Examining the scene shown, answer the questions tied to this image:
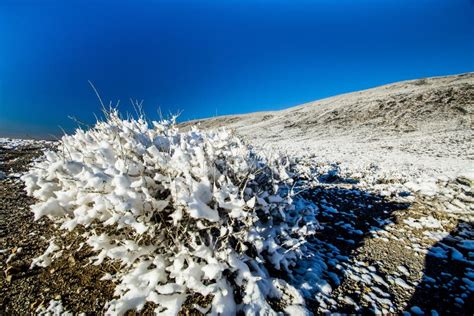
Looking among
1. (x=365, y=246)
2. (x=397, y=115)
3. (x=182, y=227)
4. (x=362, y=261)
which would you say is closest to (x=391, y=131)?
(x=397, y=115)

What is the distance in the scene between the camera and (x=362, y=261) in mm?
3736

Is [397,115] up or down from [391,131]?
up

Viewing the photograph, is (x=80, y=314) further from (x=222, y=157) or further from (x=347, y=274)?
(x=347, y=274)

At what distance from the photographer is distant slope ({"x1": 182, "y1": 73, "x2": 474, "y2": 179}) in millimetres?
11562

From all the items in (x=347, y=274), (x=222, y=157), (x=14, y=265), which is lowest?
(x=347, y=274)

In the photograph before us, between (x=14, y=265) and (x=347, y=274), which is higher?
(x=14, y=265)


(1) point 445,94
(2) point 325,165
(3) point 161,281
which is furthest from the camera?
(1) point 445,94

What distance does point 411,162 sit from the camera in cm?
981

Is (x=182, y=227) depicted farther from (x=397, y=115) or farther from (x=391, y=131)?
(x=397, y=115)

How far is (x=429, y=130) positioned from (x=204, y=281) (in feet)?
65.8

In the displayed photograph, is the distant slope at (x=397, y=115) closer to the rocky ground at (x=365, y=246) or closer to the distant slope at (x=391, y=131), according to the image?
the distant slope at (x=391, y=131)

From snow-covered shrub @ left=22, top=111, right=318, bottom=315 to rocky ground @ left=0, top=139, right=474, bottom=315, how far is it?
1.53 ft

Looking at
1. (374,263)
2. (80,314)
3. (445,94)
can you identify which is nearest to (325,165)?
(374,263)

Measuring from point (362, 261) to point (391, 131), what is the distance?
18601 millimetres
